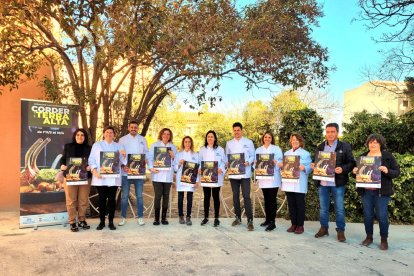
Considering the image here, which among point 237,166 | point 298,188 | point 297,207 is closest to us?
point 298,188

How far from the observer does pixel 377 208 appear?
5.82 meters

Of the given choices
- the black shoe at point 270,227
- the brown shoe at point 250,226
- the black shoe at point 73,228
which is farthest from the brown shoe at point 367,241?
the black shoe at point 73,228

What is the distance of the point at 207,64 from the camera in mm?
7207

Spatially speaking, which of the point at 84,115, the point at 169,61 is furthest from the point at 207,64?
the point at 84,115

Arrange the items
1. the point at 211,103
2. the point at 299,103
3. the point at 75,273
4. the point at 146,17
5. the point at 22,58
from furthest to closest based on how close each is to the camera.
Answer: the point at 299,103 < the point at 211,103 < the point at 22,58 < the point at 146,17 < the point at 75,273

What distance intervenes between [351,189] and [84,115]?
5880 millimetres

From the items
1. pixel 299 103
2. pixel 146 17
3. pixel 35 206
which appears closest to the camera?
pixel 146 17

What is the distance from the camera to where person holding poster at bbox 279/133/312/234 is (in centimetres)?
667

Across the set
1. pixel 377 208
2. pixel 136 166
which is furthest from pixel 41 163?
pixel 377 208

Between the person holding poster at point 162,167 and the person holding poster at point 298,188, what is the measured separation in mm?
2026

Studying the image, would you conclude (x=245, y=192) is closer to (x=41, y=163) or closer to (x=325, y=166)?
(x=325, y=166)

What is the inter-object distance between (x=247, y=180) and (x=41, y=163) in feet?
12.1

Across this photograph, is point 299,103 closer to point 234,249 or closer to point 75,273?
point 234,249

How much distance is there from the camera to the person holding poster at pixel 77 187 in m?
6.62
